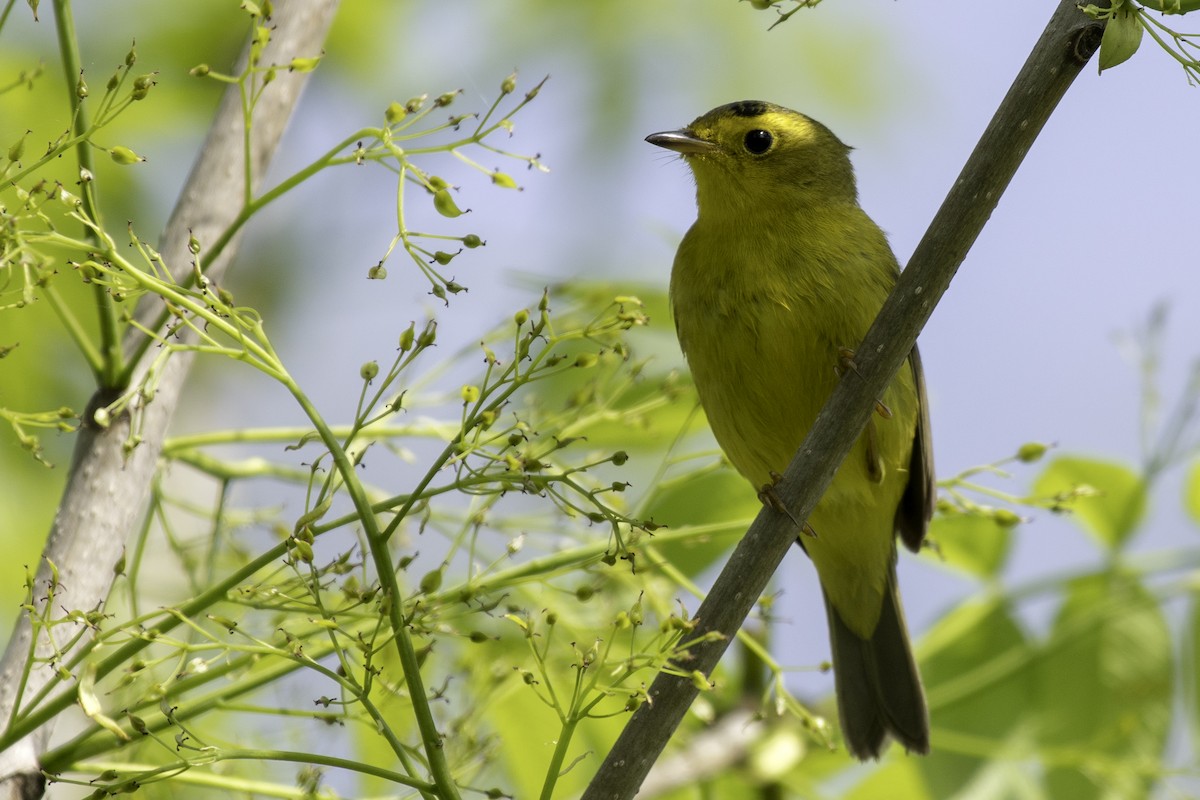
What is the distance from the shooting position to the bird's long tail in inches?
160

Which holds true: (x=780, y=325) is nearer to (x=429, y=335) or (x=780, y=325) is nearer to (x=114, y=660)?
(x=429, y=335)

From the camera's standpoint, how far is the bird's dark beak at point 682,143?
4312mm

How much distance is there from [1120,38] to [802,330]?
6.11ft

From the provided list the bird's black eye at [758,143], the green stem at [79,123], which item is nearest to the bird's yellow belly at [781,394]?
the bird's black eye at [758,143]

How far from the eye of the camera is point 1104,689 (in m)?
3.62

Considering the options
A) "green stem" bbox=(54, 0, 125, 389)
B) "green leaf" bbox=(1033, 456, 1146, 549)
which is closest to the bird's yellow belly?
"green leaf" bbox=(1033, 456, 1146, 549)

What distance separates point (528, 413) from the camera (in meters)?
3.20

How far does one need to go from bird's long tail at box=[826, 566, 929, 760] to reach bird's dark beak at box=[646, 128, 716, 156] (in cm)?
176

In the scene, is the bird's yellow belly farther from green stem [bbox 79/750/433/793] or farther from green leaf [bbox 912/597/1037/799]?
green stem [bbox 79/750/433/793]

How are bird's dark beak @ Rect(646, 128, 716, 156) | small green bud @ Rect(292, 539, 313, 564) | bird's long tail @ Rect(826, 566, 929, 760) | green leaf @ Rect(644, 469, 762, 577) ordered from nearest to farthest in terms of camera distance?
small green bud @ Rect(292, 539, 313, 564) → green leaf @ Rect(644, 469, 762, 577) → bird's long tail @ Rect(826, 566, 929, 760) → bird's dark beak @ Rect(646, 128, 716, 156)

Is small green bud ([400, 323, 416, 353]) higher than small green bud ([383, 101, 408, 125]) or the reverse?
the reverse

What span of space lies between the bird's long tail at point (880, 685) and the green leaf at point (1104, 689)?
1.27 feet

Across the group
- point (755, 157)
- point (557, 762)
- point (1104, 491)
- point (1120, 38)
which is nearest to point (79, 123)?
point (557, 762)

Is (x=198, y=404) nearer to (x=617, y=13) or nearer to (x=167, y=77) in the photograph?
(x=167, y=77)
